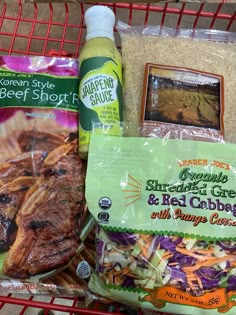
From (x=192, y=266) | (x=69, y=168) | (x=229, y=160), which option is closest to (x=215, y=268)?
(x=192, y=266)

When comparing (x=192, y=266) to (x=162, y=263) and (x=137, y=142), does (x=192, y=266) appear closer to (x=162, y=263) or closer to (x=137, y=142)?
(x=162, y=263)

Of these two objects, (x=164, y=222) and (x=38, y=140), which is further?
(x=38, y=140)

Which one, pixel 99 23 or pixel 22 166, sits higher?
pixel 99 23

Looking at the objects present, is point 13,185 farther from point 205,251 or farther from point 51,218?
point 205,251

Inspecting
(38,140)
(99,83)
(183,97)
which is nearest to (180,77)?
(183,97)

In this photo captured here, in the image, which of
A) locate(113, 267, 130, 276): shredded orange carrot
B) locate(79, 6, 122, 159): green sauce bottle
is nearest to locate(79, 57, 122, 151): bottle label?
locate(79, 6, 122, 159): green sauce bottle

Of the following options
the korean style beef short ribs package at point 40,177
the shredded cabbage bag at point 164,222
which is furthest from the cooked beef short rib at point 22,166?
the shredded cabbage bag at point 164,222
